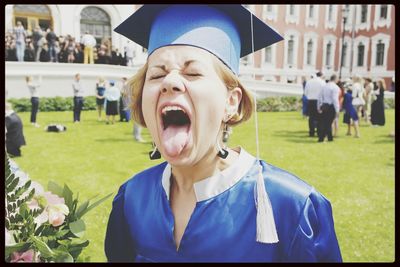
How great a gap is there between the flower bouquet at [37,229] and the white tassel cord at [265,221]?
74 cm

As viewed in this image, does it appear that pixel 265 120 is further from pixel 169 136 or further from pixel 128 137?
pixel 169 136

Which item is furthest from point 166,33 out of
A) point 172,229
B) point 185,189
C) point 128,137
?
point 128,137

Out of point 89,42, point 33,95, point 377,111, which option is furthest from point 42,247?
point 377,111

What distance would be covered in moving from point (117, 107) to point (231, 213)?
23.6 feet

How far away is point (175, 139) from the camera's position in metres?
1.40

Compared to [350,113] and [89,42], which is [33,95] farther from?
[350,113]

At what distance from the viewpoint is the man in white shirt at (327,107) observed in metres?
7.98

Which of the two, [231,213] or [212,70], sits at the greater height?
[212,70]

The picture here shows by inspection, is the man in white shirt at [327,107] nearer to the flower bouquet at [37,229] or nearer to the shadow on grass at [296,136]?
the shadow on grass at [296,136]

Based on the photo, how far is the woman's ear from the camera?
155cm

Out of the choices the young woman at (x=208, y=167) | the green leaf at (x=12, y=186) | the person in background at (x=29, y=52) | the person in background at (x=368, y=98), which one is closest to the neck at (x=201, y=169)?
the young woman at (x=208, y=167)

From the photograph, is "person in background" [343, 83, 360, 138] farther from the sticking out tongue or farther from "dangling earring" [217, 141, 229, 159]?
the sticking out tongue

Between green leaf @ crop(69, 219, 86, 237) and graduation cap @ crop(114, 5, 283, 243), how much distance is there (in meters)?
0.73

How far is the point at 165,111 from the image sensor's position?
4.67 ft
